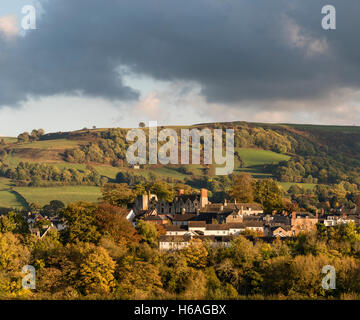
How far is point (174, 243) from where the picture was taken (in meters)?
70.4

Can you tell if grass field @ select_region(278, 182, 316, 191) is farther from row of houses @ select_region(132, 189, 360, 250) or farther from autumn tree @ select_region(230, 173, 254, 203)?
autumn tree @ select_region(230, 173, 254, 203)

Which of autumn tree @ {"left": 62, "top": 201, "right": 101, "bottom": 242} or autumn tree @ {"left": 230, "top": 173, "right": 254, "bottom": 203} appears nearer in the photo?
autumn tree @ {"left": 62, "top": 201, "right": 101, "bottom": 242}

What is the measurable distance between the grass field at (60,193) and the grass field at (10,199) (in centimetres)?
200

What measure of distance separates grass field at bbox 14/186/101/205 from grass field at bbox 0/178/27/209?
6.56 ft

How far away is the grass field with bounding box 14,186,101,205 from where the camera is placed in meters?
165

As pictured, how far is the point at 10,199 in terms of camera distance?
168000mm

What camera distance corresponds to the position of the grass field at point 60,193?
16500 cm

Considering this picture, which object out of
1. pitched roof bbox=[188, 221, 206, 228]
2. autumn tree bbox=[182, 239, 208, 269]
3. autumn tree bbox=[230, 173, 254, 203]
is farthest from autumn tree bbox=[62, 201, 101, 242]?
autumn tree bbox=[230, 173, 254, 203]

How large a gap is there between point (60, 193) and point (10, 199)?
47.6 feet

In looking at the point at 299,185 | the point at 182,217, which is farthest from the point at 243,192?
the point at 299,185

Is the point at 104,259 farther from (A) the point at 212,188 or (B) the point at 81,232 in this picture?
(A) the point at 212,188

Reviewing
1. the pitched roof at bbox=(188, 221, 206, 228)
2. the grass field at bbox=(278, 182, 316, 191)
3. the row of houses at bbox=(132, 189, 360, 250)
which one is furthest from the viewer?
the grass field at bbox=(278, 182, 316, 191)

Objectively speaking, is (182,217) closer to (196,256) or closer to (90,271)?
(196,256)
